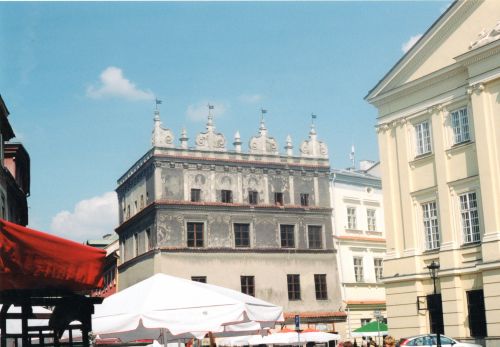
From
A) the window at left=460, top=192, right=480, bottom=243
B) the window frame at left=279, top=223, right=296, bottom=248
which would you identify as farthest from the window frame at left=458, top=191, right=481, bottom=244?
the window frame at left=279, top=223, right=296, bottom=248

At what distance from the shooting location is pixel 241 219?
48.9 metres

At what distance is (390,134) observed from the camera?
31.7 metres

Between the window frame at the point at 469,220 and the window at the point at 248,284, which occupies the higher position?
the window frame at the point at 469,220

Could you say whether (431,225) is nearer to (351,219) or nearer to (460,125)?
(460,125)

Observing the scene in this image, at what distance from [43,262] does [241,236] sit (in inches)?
1646

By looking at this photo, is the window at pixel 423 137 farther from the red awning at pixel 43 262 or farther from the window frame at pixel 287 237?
the red awning at pixel 43 262

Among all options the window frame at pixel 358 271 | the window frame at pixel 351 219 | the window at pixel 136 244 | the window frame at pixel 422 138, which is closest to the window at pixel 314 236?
the window frame at pixel 351 219

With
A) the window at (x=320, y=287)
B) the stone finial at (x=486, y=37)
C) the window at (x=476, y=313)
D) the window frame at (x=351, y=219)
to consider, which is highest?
the stone finial at (x=486, y=37)

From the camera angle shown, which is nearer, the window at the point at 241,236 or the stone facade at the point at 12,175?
the stone facade at the point at 12,175

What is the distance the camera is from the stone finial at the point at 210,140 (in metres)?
48.6

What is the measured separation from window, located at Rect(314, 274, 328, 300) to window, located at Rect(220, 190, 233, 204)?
7.90m

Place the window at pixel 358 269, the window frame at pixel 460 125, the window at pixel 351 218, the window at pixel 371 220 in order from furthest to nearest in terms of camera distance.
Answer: the window at pixel 371 220 → the window at pixel 351 218 → the window at pixel 358 269 → the window frame at pixel 460 125

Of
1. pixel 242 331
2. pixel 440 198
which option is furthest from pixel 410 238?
pixel 242 331

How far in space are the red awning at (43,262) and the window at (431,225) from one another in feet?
77.5
